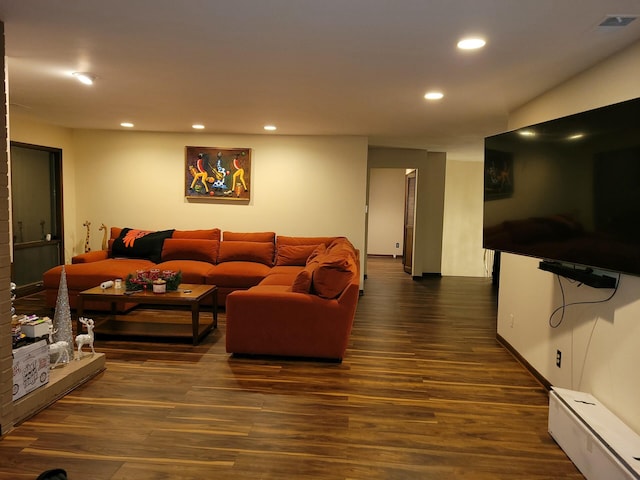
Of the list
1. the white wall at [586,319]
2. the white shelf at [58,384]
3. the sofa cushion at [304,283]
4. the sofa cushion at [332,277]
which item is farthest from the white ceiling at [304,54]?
the white shelf at [58,384]

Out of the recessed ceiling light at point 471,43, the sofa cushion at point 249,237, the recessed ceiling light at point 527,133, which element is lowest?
the sofa cushion at point 249,237

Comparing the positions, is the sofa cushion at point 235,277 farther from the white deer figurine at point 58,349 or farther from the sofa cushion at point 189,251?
the white deer figurine at point 58,349

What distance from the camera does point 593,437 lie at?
7.30 ft

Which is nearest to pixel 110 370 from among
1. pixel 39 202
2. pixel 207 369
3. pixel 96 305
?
pixel 207 369

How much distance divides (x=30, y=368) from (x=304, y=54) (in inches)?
104

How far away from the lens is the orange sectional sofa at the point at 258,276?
3855 mm

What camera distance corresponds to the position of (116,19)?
2.39 meters

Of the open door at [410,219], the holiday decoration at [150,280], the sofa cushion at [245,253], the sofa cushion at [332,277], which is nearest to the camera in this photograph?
the sofa cushion at [332,277]

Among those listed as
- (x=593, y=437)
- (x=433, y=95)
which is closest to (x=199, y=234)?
(x=433, y=95)

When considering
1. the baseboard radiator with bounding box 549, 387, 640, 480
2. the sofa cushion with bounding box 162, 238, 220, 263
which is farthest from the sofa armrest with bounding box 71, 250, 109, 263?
the baseboard radiator with bounding box 549, 387, 640, 480

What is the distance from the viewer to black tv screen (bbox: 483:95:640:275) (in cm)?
216

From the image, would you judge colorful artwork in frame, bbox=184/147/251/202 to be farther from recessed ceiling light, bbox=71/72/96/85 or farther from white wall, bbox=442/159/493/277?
white wall, bbox=442/159/493/277

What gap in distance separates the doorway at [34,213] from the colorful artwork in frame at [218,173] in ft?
6.28

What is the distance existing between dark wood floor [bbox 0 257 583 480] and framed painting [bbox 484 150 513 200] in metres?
1.51
